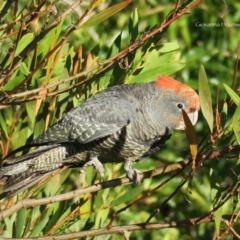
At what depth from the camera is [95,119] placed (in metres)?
3.63

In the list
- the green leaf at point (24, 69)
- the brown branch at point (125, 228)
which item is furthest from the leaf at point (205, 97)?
the green leaf at point (24, 69)

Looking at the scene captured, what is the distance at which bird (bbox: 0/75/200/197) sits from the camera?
3.55m

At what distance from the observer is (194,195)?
540 cm

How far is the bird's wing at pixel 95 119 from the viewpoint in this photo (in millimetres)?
3549

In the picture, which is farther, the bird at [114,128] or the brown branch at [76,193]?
the bird at [114,128]

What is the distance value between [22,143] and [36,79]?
0.38m

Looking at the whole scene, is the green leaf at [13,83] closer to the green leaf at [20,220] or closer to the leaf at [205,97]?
the green leaf at [20,220]

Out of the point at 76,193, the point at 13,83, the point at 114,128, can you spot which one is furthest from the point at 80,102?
the point at 76,193

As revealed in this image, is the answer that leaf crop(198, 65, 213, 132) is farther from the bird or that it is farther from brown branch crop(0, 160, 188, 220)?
the bird

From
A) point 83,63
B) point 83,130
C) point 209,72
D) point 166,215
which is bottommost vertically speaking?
point 166,215

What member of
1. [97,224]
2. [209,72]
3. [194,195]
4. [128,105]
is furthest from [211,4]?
[97,224]

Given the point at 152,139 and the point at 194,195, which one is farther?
the point at 194,195

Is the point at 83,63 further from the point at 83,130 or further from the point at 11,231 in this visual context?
the point at 11,231

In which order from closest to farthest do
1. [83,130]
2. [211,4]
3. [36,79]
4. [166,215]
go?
[36,79] < [83,130] < [211,4] < [166,215]
